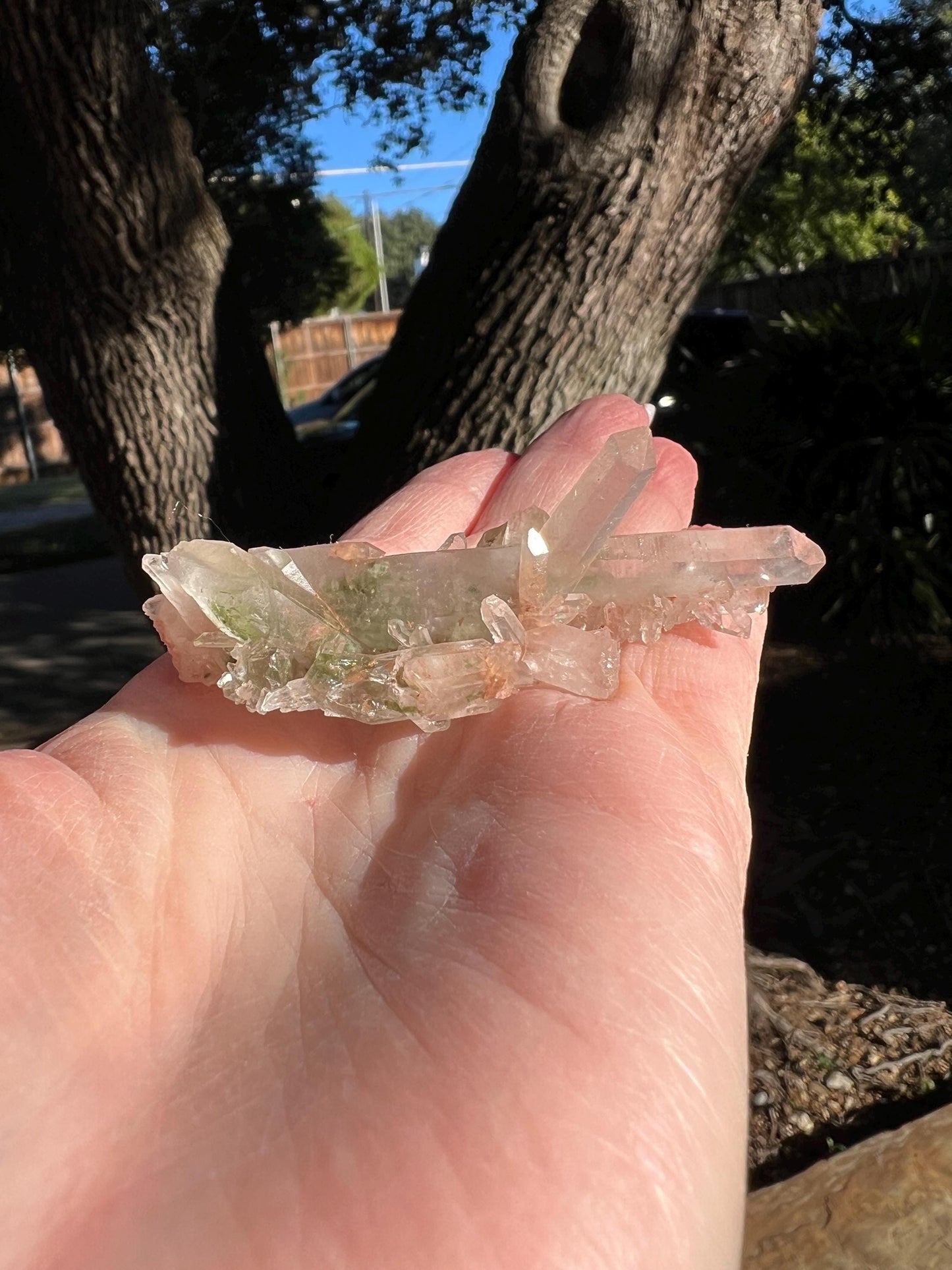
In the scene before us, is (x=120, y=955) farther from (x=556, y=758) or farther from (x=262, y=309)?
(x=262, y=309)

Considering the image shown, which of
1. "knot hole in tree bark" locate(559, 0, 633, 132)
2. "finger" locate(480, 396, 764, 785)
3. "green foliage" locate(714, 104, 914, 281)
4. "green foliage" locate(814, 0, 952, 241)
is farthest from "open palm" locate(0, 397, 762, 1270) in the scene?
"green foliage" locate(714, 104, 914, 281)

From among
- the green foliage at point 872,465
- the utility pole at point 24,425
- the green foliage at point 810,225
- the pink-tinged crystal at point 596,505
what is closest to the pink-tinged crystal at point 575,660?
the pink-tinged crystal at point 596,505

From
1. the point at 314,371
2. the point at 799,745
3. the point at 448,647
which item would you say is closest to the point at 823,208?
the point at 314,371

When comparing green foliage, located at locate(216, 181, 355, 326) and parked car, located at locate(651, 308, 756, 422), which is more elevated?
green foliage, located at locate(216, 181, 355, 326)

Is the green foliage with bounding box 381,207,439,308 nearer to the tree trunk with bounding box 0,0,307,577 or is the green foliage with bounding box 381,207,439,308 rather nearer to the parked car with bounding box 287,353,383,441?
the parked car with bounding box 287,353,383,441

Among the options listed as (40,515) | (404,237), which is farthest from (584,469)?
(404,237)

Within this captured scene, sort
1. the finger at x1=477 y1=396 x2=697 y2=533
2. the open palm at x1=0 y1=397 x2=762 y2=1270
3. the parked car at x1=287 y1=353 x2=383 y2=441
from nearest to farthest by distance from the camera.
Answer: the open palm at x1=0 y1=397 x2=762 y2=1270, the finger at x1=477 y1=396 x2=697 y2=533, the parked car at x1=287 y1=353 x2=383 y2=441
